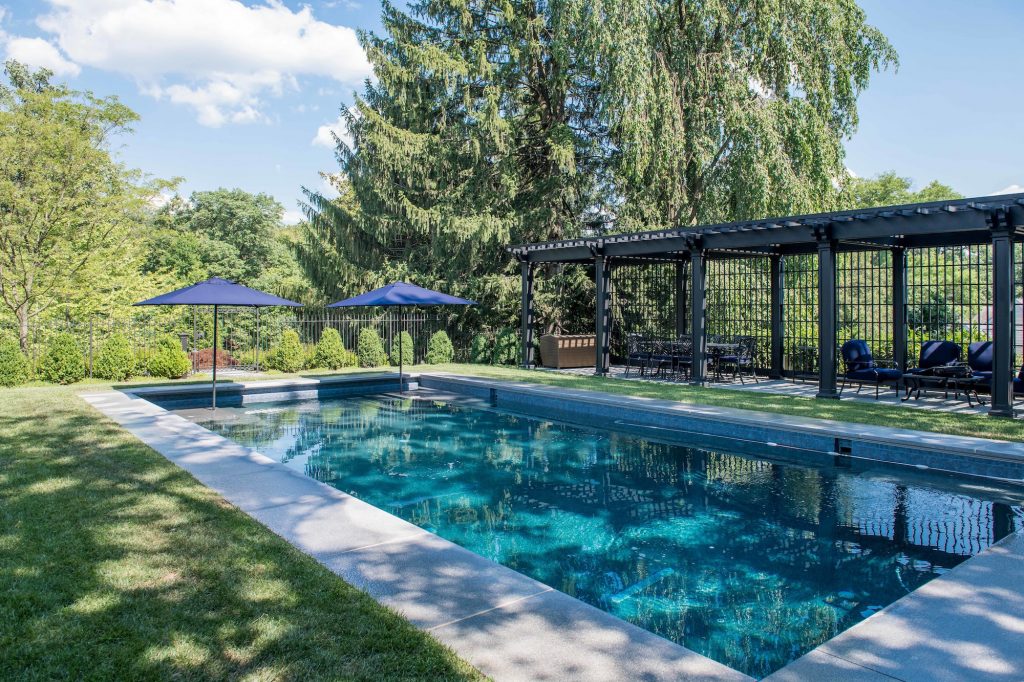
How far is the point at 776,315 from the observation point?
14.4 meters

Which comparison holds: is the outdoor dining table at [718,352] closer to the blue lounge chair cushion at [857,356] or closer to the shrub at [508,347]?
the blue lounge chair cushion at [857,356]

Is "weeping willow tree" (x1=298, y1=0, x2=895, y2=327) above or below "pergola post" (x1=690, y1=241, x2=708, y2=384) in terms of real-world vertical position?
above

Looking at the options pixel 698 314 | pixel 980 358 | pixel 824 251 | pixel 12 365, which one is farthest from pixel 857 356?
pixel 12 365

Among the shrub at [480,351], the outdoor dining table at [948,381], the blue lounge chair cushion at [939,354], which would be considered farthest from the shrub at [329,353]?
the blue lounge chair cushion at [939,354]

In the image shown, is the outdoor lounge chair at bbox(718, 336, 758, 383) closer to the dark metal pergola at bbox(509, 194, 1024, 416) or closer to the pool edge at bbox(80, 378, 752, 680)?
the dark metal pergola at bbox(509, 194, 1024, 416)

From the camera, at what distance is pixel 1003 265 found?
9.19 meters

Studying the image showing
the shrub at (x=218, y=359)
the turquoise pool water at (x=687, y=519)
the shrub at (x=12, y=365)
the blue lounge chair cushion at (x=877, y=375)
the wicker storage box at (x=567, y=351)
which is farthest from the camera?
the shrub at (x=218, y=359)

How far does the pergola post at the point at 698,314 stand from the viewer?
521 inches

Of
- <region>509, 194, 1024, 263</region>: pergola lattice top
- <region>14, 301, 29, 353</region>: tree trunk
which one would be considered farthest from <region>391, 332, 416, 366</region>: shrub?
<region>14, 301, 29, 353</region>: tree trunk

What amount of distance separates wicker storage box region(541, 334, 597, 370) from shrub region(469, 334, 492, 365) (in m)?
2.00

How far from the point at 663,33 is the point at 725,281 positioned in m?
7.08

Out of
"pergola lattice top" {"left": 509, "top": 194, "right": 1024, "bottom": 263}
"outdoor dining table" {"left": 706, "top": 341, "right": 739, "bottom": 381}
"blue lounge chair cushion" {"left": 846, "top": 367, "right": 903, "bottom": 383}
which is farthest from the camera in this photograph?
"outdoor dining table" {"left": 706, "top": 341, "right": 739, "bottom": 381}

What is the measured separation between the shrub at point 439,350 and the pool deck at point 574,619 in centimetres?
1387

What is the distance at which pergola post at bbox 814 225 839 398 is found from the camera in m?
11.2
